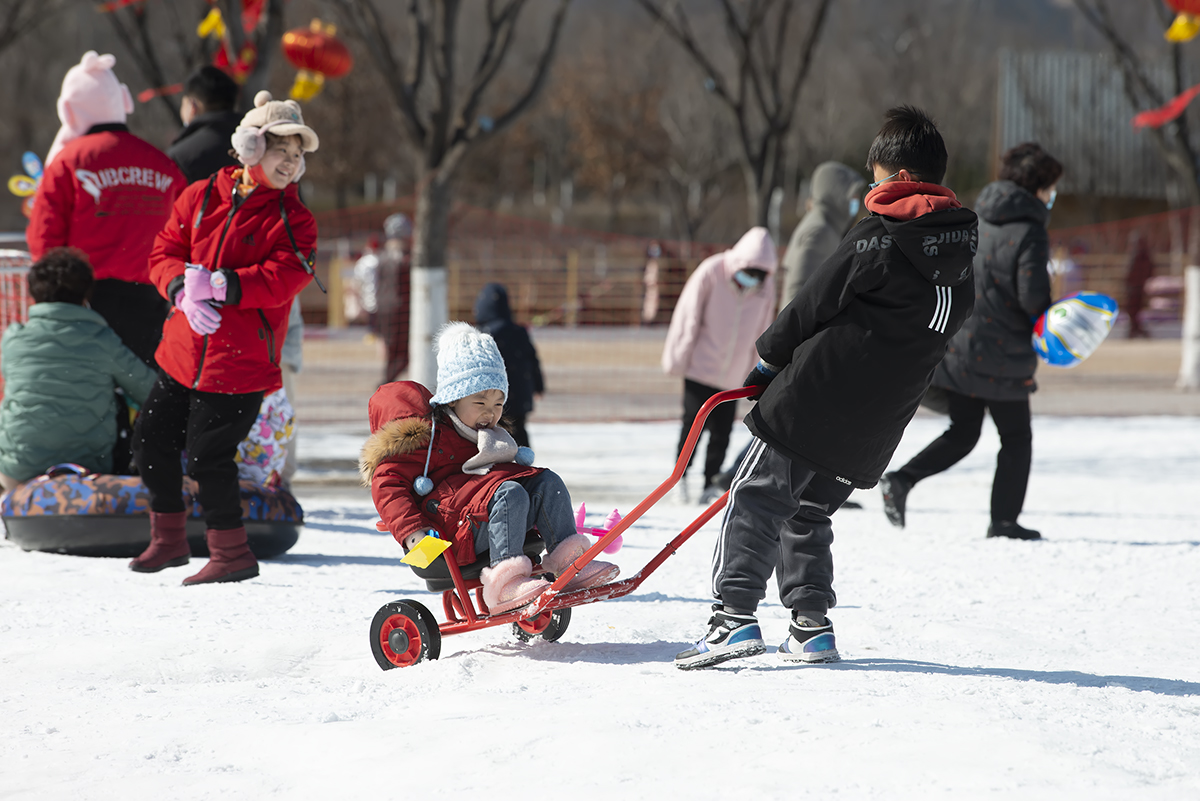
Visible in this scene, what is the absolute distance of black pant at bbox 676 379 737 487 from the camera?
23.6 feet

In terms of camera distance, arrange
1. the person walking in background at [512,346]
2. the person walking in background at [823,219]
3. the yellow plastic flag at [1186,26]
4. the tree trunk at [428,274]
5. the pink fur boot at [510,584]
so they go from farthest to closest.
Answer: the yellow plastic flag at [1186,26]
the tree trunk at [428,274]
the person walking in background at [823,219]
the person walking in background at [512,346]
the pink fur boot at [510,584]

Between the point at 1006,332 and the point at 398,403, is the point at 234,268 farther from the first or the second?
the point at 1006,332

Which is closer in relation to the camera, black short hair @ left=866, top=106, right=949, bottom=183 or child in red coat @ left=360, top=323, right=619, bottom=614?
black short hair @ left=866, top=106, right=949, bottom=183

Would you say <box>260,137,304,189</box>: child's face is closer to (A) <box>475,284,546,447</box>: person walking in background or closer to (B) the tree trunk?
(A) <box>475,284,546,447</box>: person walking in background

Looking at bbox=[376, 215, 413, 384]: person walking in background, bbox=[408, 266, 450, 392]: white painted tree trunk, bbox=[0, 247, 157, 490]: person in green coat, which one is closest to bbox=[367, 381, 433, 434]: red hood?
bbox=[0, 247, 157, 490]: person in green coat

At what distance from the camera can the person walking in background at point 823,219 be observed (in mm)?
6977

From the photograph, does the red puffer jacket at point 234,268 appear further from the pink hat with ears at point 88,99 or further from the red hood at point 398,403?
the pink hat with ears at point 88,99

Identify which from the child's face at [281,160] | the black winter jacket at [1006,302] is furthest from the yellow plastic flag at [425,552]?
the black winter jacket at [1006,302]

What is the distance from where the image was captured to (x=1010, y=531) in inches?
235

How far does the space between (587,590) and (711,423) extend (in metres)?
3.80

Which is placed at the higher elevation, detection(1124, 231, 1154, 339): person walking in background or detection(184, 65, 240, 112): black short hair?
detection(184, 65, 240, 112): black short hair

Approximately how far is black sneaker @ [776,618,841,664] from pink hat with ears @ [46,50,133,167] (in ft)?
13.7

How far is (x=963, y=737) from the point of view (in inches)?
111

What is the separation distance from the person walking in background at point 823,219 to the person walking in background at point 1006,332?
115 cm
